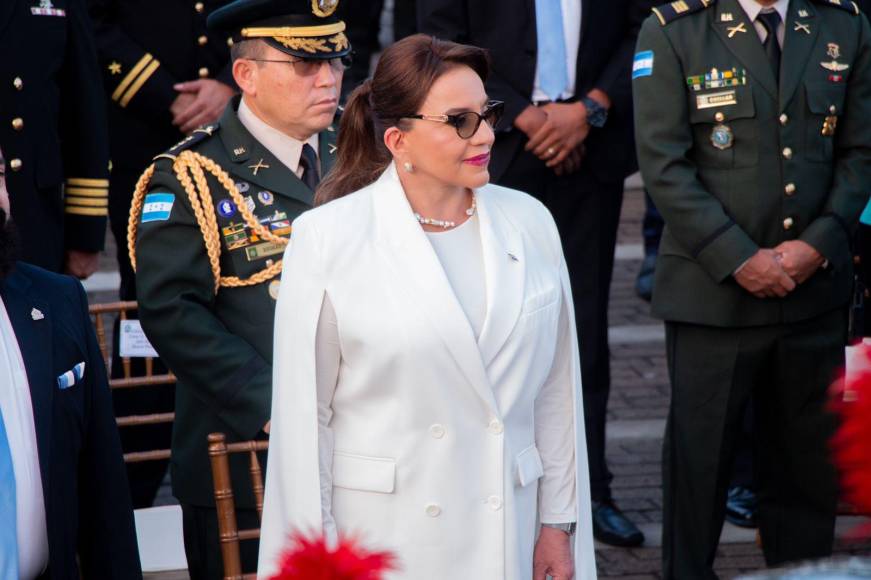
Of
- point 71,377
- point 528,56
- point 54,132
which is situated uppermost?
point 528,56

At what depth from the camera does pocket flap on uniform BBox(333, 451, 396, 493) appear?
3.04 m

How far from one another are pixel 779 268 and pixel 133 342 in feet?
6.35

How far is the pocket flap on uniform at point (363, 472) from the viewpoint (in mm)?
3045

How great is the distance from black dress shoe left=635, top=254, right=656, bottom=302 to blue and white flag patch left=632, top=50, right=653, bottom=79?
13.0 ft

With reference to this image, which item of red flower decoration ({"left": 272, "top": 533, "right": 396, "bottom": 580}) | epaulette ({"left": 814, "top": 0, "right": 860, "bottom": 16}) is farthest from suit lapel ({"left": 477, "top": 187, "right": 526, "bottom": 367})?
epaulette ({"left": 814, "top": 0, "right": 860, "bottom": 16})

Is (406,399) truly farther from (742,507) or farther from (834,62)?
(742,507)

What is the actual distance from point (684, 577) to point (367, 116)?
2173mm

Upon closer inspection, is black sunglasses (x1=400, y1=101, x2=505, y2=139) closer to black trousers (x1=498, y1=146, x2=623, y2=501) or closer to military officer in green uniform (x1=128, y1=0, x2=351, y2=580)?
military officer in green uniform (x1=128, y1=0, x2=351, y2=580)

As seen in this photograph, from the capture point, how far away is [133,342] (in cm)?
436

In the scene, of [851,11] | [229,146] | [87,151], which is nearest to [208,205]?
[229,146]

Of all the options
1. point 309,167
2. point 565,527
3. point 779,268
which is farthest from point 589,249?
point 565,527

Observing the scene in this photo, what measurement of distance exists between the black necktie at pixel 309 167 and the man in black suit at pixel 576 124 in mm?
1571

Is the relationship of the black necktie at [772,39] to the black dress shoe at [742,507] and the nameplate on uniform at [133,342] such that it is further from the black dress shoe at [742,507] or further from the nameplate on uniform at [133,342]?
the nameplate on uniform at [133,342]

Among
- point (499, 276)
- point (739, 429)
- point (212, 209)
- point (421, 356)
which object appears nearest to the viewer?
point (421, 356)
